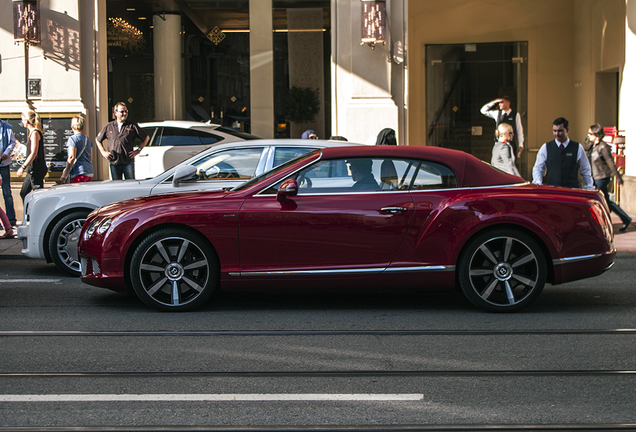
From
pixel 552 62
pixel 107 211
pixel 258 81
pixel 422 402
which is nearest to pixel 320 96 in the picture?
pixel 258 81

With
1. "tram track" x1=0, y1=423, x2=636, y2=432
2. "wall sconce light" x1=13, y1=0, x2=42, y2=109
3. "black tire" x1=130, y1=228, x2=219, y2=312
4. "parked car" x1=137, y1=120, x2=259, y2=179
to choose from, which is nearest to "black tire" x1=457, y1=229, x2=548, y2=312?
"black tire" x1=130, y1=228, x2=219, y2=312

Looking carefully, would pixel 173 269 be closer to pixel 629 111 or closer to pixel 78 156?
pixel 78 156

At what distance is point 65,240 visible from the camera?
27.6 feet

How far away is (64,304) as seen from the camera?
6828 mm

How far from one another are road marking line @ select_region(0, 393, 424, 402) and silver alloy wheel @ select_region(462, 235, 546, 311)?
2176 millimetres

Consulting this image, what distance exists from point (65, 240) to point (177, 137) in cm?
584

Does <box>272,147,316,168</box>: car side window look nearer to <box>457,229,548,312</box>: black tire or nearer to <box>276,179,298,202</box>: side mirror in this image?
<box>276,179,298,202</box>: side mirror

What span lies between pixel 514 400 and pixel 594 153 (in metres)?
8.70

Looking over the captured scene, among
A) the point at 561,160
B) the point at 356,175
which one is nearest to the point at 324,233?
the point at 356,175

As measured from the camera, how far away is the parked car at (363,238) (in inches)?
242

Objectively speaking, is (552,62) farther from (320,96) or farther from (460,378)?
(460,378)

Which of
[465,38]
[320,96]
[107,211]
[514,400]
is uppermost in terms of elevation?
[465,38]

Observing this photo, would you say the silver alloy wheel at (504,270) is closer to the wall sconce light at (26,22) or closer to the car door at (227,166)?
the car door at (227,166)

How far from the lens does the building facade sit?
14.4m
